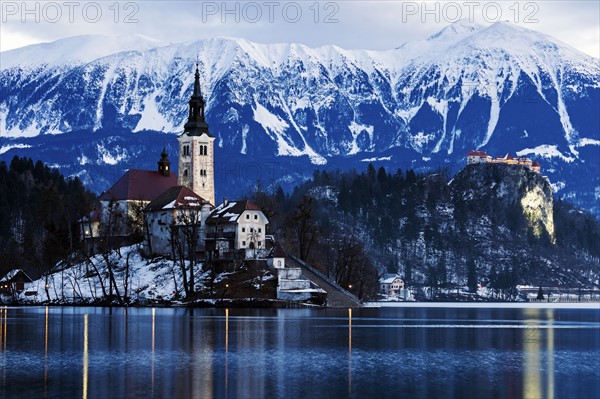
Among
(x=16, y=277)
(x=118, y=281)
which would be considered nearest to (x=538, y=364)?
(x=118, y=281)

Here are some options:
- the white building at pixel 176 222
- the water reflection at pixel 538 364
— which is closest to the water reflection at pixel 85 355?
the water reflection at pixel 538 364

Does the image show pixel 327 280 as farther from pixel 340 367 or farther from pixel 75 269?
pixel 340 367

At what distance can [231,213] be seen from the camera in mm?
188875

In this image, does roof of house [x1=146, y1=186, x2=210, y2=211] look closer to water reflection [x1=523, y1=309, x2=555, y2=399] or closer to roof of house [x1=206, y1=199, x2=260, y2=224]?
roof of house [x1=206, y1=199, x2=260, y2=224]

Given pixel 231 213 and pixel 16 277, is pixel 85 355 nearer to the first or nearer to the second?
pixel 231 213

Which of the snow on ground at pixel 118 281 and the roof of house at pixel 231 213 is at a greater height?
the roof of house at pixel 231 213

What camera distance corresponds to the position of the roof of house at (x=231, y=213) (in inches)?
7377

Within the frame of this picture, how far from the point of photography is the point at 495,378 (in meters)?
73.9

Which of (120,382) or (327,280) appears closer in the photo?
(120,382)

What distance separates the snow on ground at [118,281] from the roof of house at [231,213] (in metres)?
9.04

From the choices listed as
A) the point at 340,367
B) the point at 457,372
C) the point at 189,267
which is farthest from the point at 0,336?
the point at 189,267

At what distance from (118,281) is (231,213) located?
21.5m

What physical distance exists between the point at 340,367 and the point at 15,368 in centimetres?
2204

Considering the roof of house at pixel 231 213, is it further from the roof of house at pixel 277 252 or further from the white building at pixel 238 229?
the roof of house at pixel 277 252
